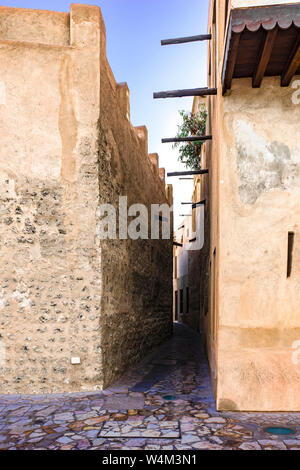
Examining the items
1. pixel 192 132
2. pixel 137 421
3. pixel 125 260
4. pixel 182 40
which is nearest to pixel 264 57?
pixel 182 40

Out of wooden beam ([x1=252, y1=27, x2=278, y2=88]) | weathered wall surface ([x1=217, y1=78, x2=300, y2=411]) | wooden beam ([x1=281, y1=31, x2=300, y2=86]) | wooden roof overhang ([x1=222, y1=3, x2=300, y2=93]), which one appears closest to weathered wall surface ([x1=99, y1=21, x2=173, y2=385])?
weathered wall surface ([x1=217, y1=78, x2=300, y2=411])

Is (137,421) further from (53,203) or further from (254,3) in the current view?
(254,3)

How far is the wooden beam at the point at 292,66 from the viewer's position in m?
4.42

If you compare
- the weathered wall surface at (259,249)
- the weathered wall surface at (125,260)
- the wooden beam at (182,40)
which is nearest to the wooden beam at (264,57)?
the weathered wall surface at (259,249)

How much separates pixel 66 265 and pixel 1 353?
5.33 ft

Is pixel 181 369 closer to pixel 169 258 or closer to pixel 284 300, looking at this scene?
pixel 284 300

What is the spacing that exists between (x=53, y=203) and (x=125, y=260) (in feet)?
6.78

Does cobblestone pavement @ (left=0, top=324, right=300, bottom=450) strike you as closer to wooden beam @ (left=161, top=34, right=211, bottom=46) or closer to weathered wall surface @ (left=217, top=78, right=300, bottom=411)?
weathered wall surface @ (left=217, top=78, right=300, bottom=411)

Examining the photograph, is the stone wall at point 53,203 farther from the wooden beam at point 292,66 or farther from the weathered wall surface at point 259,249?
the wooden beam at point 292,66

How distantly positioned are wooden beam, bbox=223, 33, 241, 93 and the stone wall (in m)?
2.13

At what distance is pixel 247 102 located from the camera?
16.5 ft

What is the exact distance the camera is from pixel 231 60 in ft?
15.1

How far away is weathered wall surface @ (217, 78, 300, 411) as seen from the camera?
4715 mm
